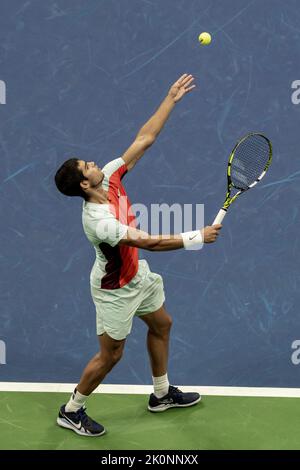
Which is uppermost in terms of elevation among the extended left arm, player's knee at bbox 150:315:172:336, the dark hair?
the extended left arm

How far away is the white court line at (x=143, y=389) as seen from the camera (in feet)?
16.6

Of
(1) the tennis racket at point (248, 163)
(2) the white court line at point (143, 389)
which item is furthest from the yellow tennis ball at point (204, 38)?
(2) the white court line at point (143, 389)

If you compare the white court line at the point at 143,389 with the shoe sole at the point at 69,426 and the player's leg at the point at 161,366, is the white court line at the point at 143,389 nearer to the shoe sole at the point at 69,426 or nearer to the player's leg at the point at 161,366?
the player's leg at the point at 161,366

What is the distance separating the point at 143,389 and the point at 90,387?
660mm

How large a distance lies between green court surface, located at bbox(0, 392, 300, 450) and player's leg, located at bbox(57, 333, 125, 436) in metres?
0.05

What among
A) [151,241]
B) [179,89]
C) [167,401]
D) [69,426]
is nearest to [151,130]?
[179,89]

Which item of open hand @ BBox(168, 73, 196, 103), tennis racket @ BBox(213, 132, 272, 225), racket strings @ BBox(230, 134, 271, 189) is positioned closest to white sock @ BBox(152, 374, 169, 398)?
tennis racket @ BBox(213, 132, 272, 225)

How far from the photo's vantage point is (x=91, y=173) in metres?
4.29

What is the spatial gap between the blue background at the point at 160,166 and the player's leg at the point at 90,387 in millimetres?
600

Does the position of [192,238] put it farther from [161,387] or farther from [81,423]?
[81,423]

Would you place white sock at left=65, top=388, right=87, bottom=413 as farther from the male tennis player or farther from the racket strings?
the racket strings

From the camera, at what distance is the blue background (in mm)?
5188
